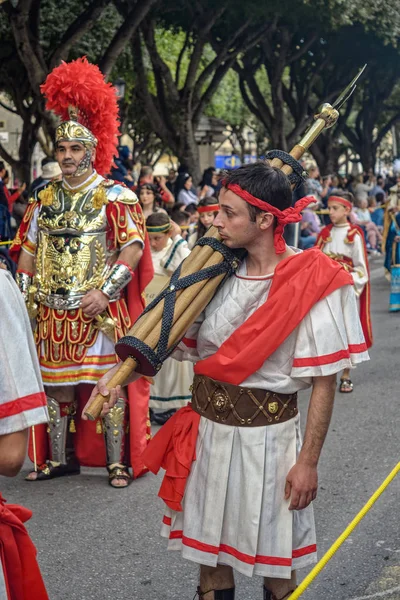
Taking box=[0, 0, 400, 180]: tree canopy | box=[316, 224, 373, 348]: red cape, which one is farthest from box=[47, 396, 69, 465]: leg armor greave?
box=[0, 0, 400, 180]: tree canopy

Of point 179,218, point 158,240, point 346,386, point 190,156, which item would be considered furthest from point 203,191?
point 158,240

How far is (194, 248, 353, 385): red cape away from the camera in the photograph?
121 inches

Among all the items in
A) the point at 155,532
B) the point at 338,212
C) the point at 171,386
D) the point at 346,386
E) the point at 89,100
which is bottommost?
the point at 346,386

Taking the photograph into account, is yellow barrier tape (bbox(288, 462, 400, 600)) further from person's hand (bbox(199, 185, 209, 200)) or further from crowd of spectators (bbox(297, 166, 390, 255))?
person's hand (bbox(199, 185, 209, 200))

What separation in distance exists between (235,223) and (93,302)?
2580mm

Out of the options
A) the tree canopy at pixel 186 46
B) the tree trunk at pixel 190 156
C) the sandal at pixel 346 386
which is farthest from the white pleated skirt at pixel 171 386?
the tree trunk at pixel 190 156

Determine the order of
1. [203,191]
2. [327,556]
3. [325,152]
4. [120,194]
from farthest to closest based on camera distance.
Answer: [325,152]
[203,191]
[120,194]
[327,556]

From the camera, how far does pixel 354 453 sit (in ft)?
21.4

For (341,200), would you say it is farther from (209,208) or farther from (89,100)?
(89,100)

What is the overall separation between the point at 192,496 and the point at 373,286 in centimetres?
1412

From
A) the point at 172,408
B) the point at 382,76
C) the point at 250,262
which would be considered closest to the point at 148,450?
the point at 250,262

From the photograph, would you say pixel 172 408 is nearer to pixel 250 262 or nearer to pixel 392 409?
pixel 392 409

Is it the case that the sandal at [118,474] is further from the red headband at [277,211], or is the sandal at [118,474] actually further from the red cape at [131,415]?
the red headband at [277,211]

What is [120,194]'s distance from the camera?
5.82 metres
